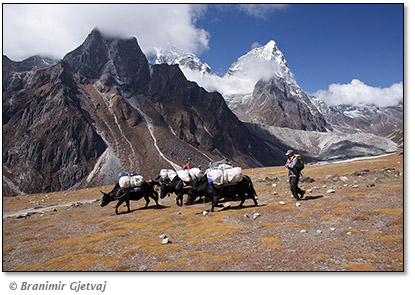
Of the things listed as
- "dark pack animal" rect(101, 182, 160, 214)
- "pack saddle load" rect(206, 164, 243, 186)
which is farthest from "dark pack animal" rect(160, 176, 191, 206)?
"pack saddle load" rect(206, 164, 243, 186)

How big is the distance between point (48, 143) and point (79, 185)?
108 feet

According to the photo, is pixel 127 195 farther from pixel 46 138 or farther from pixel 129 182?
pixel 46 138

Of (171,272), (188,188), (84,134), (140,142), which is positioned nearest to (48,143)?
(84,134)

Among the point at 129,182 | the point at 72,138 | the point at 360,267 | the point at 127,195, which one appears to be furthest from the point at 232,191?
the point at 72,138

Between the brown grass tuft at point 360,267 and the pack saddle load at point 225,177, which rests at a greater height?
the pack saddle load at point 225,177

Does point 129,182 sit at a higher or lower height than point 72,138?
lower

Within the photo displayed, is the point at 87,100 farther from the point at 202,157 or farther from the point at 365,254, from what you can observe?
the point at 365,254

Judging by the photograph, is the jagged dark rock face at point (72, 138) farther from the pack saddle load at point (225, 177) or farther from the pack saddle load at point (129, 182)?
the pack saddle load at point (225, 177)

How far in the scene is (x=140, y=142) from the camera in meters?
169

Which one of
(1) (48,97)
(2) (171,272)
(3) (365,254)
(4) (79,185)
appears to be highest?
(1) (48,97)

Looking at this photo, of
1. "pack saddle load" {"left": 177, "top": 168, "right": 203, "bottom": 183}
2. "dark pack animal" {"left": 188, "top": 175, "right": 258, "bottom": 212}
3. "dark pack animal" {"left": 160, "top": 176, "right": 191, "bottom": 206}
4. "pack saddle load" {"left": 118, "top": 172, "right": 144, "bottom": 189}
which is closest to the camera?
"dark pack animal" {"left": 188, "top": 175, "right": 258, "bottom": 212}

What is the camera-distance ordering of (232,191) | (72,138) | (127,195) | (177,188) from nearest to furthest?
(232,191) → (127,195) → (177,188) → (72,138)

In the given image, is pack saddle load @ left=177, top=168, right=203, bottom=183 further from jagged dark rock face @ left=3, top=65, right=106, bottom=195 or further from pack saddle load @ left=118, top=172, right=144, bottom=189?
jagged dark rock face @ left=3, top=65, right=106, bottom=195

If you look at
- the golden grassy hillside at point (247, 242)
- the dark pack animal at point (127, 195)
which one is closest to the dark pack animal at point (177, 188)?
the dark pack animal at point (127, 195)
